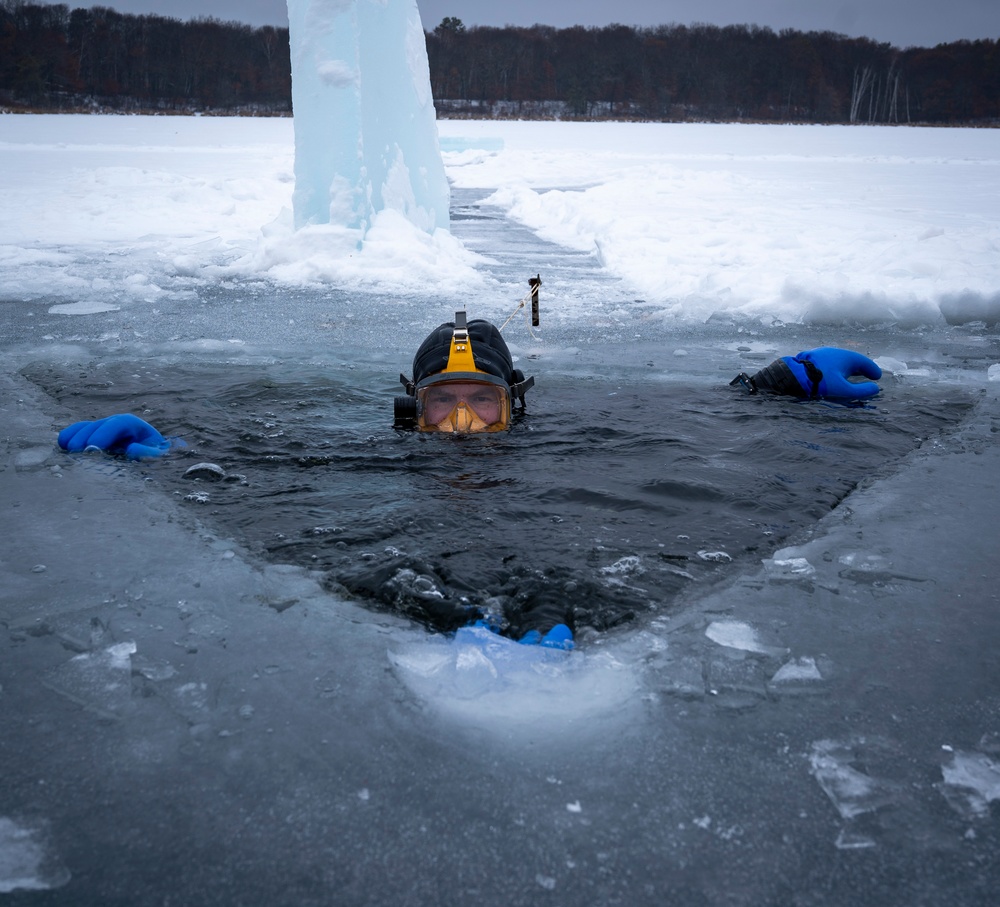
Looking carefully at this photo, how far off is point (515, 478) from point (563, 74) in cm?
7560

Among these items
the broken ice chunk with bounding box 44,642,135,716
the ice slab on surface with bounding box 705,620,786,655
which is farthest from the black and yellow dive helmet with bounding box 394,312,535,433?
the broken ice chunk with bounding box 44,642,135,716

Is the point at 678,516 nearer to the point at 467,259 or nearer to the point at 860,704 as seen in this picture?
the point at 860,704

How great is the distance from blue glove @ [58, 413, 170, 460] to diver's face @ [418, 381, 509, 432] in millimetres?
1266

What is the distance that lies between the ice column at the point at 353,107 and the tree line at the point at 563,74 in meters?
58.5

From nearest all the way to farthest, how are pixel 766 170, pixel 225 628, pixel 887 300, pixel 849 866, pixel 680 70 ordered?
pixel 849 866 < pixel 225 628 < pixel 887 300 < pixel 766 170 < pixel 680 70

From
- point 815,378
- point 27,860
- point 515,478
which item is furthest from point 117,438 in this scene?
point 815,378

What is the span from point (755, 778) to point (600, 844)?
42 cm

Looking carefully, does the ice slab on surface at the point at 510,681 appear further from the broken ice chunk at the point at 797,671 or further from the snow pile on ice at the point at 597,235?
the snow pile on ice at the point at 597,235

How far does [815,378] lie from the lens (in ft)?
17.1

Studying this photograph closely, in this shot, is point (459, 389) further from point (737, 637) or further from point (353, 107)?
point (353, 107)

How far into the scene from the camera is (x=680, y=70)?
2852 inches

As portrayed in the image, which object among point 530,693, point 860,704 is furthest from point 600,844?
point 860,704

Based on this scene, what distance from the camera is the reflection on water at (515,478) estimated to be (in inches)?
116

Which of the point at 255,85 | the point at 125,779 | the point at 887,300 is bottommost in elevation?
the point at 125,779
